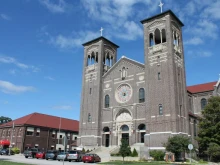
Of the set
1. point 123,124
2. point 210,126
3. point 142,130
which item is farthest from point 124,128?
point 210,126

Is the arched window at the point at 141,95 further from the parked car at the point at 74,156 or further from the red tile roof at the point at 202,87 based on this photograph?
the parked car at the point at 74,156

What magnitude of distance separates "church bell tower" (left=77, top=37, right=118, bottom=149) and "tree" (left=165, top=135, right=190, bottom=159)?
1667 centimetres

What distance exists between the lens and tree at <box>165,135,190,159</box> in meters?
33.5

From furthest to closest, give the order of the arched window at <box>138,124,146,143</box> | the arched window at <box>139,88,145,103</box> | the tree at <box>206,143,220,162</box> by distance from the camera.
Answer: the arched window at <box>139,88,145,103</box>, the arched window at <box>138,124,146,143</box>, the tree at <box>206,143,220,162</box>

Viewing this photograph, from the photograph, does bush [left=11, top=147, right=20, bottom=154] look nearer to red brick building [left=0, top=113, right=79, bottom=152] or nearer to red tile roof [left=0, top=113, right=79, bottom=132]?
red brick building [left=0, top=113, right=79, bottom=152]

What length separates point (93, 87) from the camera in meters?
51.9

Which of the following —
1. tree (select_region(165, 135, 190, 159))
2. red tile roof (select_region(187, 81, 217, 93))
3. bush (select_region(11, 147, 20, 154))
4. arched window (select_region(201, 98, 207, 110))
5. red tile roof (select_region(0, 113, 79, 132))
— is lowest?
bush (select_region(11, 147, 20, 154))

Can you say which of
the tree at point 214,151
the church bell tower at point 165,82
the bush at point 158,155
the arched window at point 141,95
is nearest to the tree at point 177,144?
the bush at point 158,155

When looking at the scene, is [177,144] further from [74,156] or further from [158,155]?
[74,156]

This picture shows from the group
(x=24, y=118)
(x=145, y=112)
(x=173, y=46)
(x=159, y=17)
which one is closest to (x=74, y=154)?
(x=145, y=112)

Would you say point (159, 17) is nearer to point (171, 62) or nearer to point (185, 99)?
point (171, 62)

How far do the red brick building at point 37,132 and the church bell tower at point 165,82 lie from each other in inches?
1206

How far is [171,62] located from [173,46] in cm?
345

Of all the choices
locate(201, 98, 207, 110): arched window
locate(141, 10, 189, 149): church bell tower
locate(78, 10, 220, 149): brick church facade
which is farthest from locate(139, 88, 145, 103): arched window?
locate(201, 98, 207, 110): arched window
